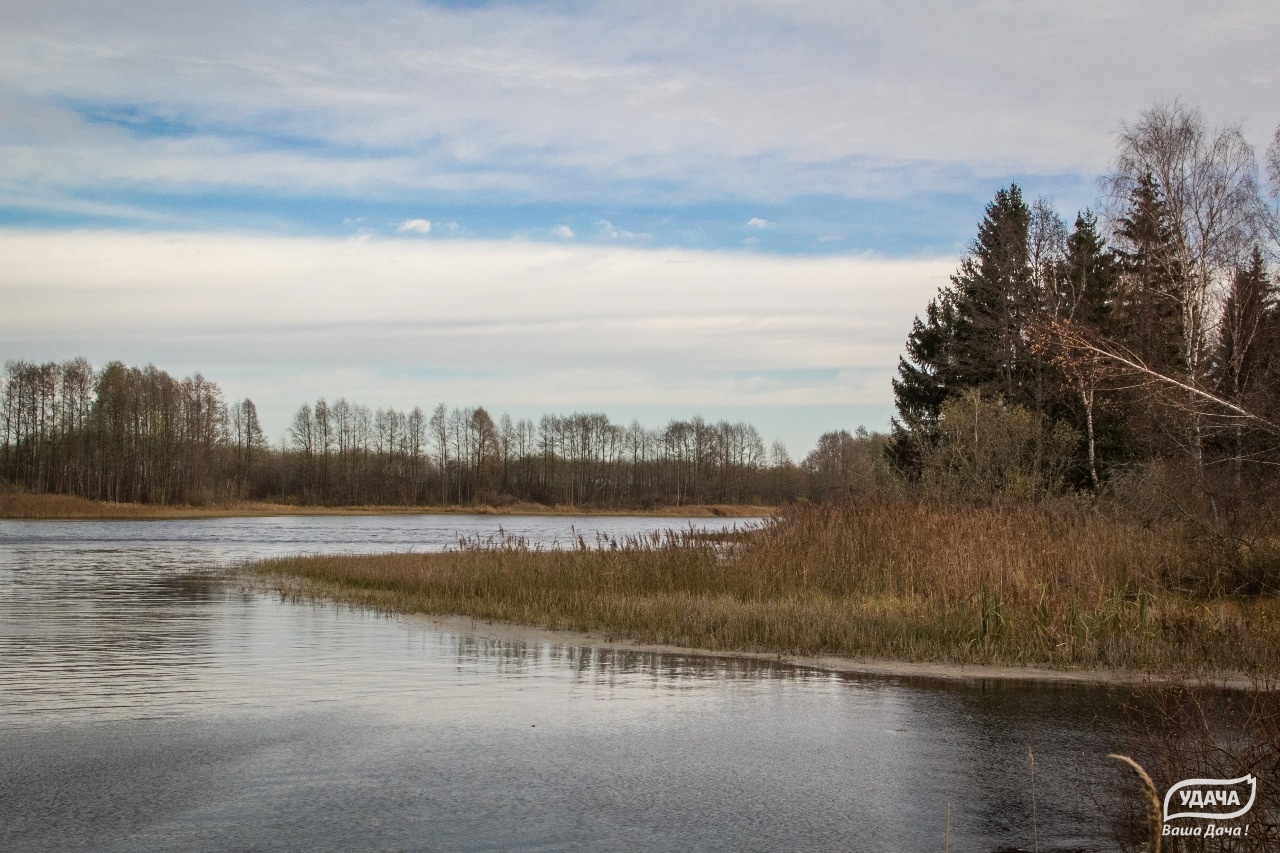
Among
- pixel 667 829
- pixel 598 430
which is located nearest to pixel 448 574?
pixel 667 829

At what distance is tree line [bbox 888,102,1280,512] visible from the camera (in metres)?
20.5

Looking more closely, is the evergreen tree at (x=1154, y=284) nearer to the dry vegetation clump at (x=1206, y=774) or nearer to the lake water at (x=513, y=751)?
the lake water at (x=513, y=751)

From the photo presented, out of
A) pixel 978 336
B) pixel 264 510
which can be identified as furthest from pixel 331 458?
pixel 978 336

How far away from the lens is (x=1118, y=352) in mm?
19031

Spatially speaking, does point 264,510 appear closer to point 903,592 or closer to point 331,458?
point 331,458

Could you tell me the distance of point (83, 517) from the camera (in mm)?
82812

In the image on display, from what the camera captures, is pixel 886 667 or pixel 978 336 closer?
pixel 886 667

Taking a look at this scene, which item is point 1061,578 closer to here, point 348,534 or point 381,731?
point 381,731

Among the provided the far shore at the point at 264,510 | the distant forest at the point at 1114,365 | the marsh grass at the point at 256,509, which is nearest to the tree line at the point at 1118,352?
the distant forest at the point at 1114,365

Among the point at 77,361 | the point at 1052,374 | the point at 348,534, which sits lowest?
the point at 348,534

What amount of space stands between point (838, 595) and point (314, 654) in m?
9.91

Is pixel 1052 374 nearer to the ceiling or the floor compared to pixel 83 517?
nearer to the ceiling

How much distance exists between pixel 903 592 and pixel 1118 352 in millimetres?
5692

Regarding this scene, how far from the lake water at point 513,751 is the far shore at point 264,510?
226 feet
